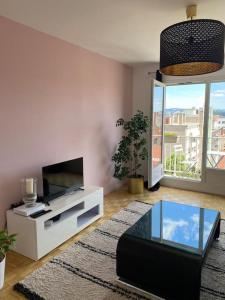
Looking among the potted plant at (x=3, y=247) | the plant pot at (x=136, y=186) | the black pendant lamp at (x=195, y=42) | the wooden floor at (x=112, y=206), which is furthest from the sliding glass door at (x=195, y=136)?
the potted plant at (x=3, y=247)

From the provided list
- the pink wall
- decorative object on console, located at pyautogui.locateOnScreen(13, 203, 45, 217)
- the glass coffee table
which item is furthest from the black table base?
the pink wall

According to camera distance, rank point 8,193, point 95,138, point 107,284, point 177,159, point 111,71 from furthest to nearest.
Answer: point 177,159 < point 111,71 < point 95,138 < point 8,193 < point 107,284

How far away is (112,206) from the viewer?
3549 millimetres

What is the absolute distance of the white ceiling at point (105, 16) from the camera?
1979 millimetres

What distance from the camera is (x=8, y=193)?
2.41m

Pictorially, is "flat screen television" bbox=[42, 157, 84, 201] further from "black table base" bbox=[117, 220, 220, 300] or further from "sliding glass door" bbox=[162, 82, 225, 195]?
"sliding glass door" bbox=[162, 82, 225, 195]

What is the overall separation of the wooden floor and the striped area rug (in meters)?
0.08

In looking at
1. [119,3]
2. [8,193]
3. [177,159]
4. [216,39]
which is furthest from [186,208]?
[177,159]

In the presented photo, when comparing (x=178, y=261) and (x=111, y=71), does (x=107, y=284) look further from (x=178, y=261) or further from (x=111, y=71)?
(x=111, y=71)

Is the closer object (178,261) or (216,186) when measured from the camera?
(178,261)

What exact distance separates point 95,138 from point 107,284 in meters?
2.23

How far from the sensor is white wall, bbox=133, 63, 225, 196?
403 cm

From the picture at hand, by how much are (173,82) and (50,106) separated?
249 cm

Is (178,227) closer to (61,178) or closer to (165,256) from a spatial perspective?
(165,256)
